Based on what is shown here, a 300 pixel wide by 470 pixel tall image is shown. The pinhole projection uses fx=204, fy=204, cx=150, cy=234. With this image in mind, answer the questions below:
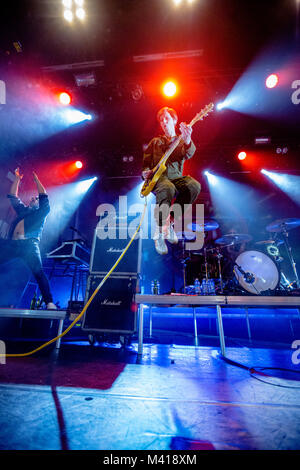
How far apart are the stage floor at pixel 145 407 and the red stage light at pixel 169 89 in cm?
660

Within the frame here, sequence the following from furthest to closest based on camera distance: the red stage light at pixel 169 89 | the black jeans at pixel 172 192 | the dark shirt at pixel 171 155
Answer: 1. the red stage light at pixel 169 89
2. the dark shirt at pixel 171 155
3. the black jeans at pixel 172 192

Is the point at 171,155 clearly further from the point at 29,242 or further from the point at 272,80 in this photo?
the point at 272,80

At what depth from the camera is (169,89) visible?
5781 millimetres

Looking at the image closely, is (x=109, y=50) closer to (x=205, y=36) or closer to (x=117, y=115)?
(x=117, y=115)

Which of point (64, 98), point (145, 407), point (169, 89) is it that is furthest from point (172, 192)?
point (64, 98)

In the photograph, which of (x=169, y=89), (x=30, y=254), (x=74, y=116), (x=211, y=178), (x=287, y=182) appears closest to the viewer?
(x=30, y=254)

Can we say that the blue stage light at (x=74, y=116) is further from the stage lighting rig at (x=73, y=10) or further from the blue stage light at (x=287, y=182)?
the blue stage light at (x=287, y=182)

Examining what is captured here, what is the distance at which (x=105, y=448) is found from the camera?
82cm

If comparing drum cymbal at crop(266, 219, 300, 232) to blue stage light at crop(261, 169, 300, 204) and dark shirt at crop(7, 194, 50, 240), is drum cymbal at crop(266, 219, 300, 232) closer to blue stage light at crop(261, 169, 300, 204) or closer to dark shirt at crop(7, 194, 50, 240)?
blue stage light at crop(261, 169, 300, 204)

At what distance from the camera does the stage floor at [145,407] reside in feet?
2.92

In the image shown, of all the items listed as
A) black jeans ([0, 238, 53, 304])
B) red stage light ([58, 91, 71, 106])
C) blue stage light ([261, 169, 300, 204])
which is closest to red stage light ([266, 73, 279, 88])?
blue stage light ([261, 169, 300, 204])

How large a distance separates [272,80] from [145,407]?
24.2 ft

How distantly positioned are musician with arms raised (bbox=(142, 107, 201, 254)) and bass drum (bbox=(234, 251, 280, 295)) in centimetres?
327

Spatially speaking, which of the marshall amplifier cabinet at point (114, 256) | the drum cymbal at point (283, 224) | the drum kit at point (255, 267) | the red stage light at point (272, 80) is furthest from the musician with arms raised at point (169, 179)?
the red stage light at point (272, 80)
